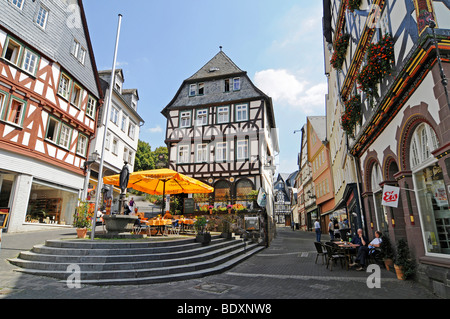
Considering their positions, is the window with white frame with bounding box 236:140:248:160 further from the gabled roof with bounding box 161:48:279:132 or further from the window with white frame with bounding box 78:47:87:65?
the window with white frame with bounding box 78:47:87:65

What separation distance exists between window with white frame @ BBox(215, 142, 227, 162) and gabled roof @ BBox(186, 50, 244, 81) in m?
6.52

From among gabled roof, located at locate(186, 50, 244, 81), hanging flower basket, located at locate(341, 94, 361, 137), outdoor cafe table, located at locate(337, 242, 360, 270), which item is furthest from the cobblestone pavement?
gabled roof, located at locate(186, 50, 244, 81)

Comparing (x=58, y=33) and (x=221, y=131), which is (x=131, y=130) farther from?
(x=58, y=33)

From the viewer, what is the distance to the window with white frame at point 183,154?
73.4ft

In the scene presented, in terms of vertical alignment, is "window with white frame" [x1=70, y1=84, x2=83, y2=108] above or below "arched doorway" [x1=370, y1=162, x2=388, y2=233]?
above

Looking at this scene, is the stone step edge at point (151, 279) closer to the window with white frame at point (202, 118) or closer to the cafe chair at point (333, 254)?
the cafe chair at point (333, 254)

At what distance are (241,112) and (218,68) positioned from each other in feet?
18.5

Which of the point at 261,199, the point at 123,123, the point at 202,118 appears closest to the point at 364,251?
the point at 261,199

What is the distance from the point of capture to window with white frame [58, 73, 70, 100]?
632 inches

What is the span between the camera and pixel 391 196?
289 inches
